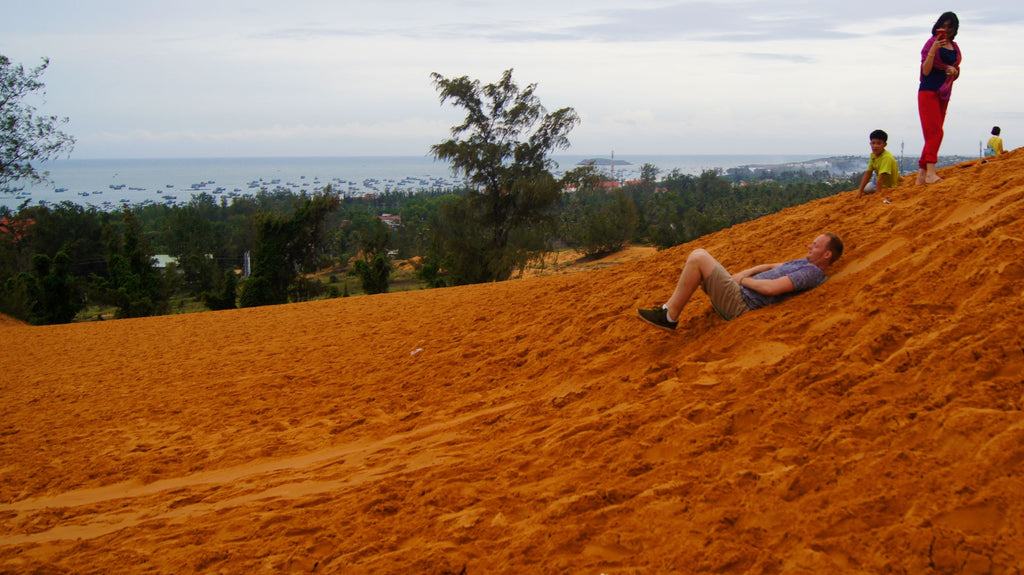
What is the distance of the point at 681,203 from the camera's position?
5253cm

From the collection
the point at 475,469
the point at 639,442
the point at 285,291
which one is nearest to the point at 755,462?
the point at 639,442

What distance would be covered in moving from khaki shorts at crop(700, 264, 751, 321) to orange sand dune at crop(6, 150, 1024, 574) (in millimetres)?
156

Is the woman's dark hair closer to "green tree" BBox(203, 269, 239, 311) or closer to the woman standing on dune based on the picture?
the woman standing on dune

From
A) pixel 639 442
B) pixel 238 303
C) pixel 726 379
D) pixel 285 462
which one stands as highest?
pixel 726 379

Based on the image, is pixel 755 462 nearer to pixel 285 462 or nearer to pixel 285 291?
pixel 285 462

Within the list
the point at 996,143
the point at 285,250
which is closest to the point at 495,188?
the point at 285,250

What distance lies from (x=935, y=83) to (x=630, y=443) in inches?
201

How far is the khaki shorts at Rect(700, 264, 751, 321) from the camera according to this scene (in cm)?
432

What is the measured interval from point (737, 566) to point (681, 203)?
5251 cm

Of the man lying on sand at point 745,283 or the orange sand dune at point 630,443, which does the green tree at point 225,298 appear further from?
the man lying on sand at point 745,283

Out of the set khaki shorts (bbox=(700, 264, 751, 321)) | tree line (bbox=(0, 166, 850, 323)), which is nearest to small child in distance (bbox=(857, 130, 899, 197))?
khaki shorts (bbox=(700, 264, 751, 321))

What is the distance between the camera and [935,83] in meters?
6.01

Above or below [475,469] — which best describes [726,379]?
above

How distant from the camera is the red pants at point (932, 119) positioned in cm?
608
